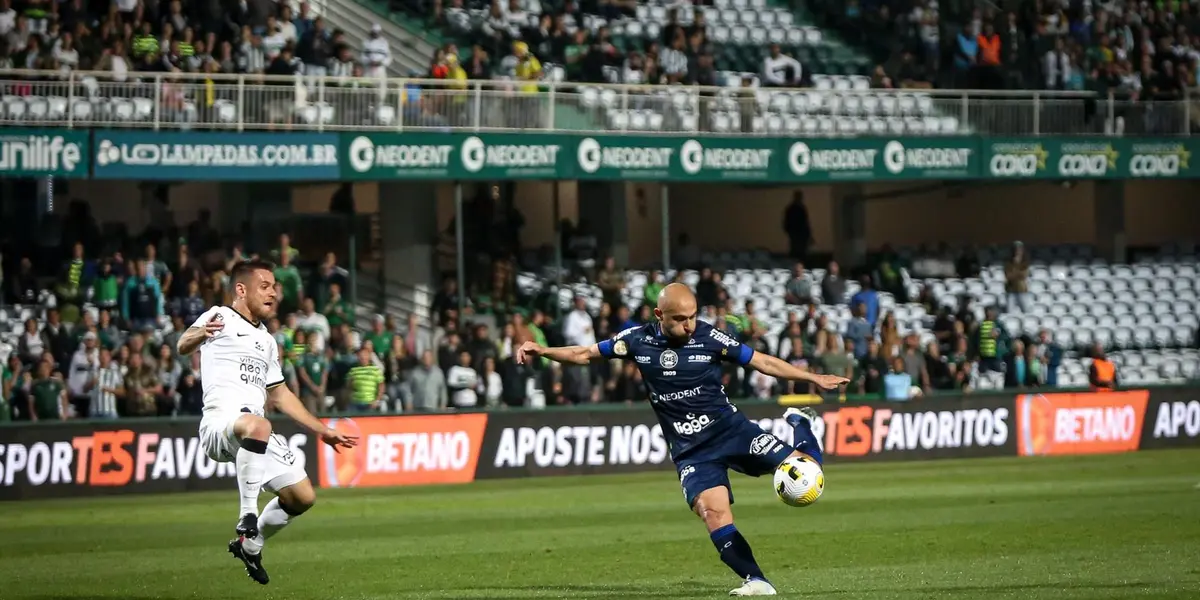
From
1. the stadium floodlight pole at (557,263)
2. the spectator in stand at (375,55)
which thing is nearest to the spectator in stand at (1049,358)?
the stadium floodlight pole at (557,263)

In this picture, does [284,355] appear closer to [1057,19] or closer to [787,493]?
[787,493]

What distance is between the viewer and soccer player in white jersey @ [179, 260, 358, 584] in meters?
10.7

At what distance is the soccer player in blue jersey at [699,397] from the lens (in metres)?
10.5

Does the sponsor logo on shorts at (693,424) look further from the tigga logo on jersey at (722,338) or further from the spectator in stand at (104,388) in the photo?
the spectator in stand at (104,388)

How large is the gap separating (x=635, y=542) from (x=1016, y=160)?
20.6 metres

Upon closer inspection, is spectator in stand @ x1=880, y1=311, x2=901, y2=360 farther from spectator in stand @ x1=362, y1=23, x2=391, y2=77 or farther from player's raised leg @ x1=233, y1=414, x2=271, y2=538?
player's raised leg @ x1=233, y1=414, x2=271, y2=538

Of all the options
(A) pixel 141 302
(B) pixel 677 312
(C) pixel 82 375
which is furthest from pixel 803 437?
(A) pixel 141 302

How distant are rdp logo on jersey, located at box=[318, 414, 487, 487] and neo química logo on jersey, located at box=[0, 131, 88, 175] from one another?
24.2 ft

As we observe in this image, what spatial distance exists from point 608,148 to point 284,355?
26.5 feet

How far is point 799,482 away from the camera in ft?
33.7

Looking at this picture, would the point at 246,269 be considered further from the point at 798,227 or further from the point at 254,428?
the point at 798,227

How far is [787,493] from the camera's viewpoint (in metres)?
10.3

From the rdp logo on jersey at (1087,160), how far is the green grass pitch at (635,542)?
1132 cm

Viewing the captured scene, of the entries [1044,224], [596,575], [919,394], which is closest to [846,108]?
[919,394]
